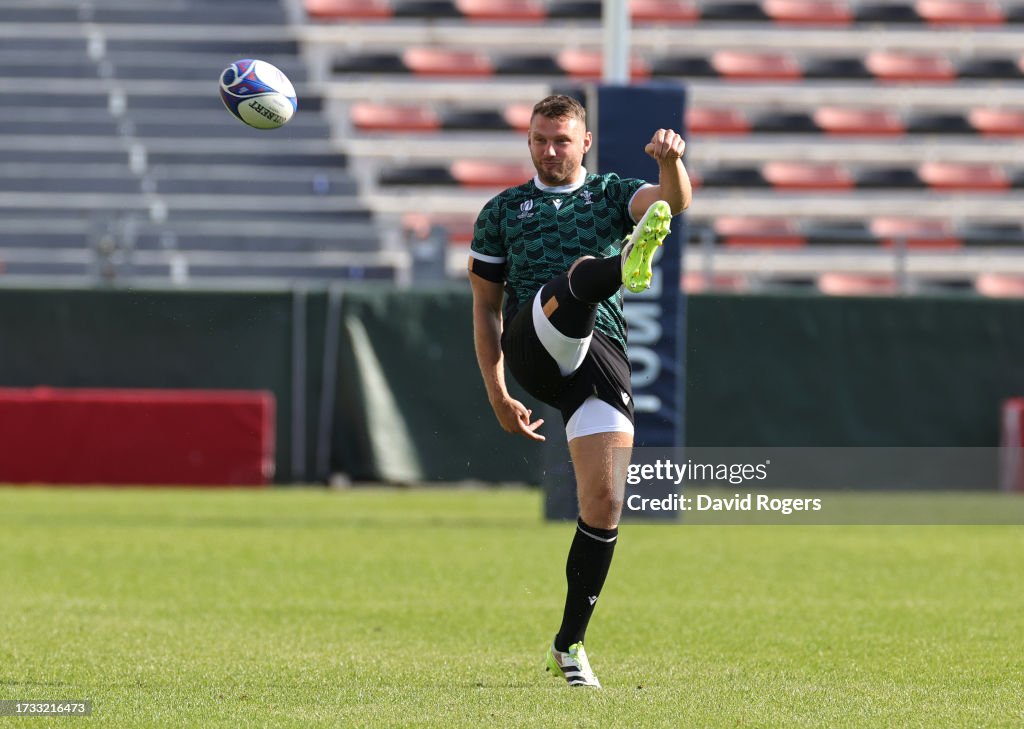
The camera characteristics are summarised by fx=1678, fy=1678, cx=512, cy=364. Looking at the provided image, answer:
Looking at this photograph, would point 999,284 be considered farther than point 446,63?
No

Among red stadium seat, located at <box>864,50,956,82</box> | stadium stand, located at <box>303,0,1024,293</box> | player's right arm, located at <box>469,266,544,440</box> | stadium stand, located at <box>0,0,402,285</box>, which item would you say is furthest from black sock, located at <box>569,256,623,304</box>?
red stadium seat, located at <box>864,50,956,82</box>

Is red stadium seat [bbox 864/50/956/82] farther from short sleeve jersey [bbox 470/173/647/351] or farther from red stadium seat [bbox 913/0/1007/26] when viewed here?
short sleeve jersey [bbox 470/173/647/351]

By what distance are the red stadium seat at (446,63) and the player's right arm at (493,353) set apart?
1927 centimetres

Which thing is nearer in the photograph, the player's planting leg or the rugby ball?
the player's planting leg

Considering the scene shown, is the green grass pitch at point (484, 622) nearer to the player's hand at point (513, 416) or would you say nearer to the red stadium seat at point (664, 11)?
the player's hand at point (513, 416)

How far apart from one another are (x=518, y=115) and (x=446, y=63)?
4.97ft

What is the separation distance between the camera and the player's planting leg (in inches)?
216

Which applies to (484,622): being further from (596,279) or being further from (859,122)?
(859,122)

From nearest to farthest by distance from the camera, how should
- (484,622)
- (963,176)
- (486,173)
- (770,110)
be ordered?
(484,622) → (486,173) → (963,176) → (770,110)

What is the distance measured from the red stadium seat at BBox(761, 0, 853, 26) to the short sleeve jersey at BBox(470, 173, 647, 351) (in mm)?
20670

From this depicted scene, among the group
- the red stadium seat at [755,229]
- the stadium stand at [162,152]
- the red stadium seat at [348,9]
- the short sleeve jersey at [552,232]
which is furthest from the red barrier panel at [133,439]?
the red stadium seat at [348,9]

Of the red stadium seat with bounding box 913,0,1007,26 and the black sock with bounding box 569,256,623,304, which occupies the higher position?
the red stadium seat with bounding box 913,0,1007,26

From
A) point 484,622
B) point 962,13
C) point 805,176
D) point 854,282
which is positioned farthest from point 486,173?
point 484,622

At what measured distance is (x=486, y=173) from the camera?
23.5 metres
